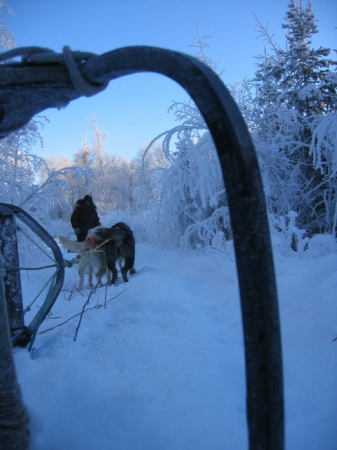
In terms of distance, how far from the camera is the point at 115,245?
20.9 ft

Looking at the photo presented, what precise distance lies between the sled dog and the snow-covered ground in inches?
143

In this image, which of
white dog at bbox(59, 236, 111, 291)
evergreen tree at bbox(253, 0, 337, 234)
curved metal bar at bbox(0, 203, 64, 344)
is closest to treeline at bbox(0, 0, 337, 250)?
evergreen tree at bbox(253, 0, 337, 234)

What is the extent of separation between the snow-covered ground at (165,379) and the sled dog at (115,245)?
3633 millimetres

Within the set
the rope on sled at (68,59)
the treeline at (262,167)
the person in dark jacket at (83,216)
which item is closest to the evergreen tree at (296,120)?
the treeline at (262,167)

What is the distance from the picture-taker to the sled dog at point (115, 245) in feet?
20.7

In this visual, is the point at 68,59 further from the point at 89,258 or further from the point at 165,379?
the point at 89,258

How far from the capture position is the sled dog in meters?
6.30

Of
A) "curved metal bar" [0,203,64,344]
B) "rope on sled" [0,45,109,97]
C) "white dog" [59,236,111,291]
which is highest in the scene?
"rope on sled" [0,45,109,97]

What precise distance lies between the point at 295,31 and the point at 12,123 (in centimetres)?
1429

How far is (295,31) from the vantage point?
39.3ft

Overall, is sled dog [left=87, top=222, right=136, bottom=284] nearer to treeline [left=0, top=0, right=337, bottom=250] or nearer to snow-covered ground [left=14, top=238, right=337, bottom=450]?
treeline [left=0, top=0, right=337, bottom=250]

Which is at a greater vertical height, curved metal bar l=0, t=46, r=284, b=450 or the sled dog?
curved metal bar l=0, t=46, r=284, b=450

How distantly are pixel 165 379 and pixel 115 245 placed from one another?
5.05 meters

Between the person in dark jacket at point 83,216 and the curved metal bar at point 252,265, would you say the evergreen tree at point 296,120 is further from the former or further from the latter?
the curved metal bar at point 252,265
